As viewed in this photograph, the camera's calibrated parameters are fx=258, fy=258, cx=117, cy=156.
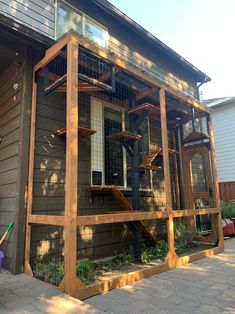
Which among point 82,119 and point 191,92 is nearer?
point 82,119

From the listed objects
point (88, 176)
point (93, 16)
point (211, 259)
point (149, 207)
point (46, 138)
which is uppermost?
point (93, 16)

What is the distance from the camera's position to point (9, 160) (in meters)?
4.12

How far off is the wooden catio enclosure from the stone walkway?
7.2 inches

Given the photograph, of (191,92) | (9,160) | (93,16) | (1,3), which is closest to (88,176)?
(9,160)

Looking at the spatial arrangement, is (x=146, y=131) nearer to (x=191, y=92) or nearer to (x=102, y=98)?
(x=102, y=98)

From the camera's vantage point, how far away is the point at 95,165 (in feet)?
15.8

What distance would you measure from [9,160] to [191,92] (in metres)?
6.57

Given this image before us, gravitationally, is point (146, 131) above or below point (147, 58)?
below

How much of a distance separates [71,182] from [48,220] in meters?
0.65

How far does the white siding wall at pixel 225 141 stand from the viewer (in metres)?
12.0

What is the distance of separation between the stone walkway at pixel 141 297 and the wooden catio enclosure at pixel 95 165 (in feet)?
0.60

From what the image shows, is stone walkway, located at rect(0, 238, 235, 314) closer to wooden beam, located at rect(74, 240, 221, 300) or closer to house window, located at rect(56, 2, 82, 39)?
wooden beam, located at rect(74, 240, 221, 300)

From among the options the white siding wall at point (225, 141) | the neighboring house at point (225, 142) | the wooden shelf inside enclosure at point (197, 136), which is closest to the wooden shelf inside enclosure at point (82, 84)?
the wooden shelf inside enclosure at point (197, 136)

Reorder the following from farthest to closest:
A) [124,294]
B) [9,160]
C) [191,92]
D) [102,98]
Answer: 1. [191,92]
2. [102,98]
3. [9,160]
4. [124,294]
